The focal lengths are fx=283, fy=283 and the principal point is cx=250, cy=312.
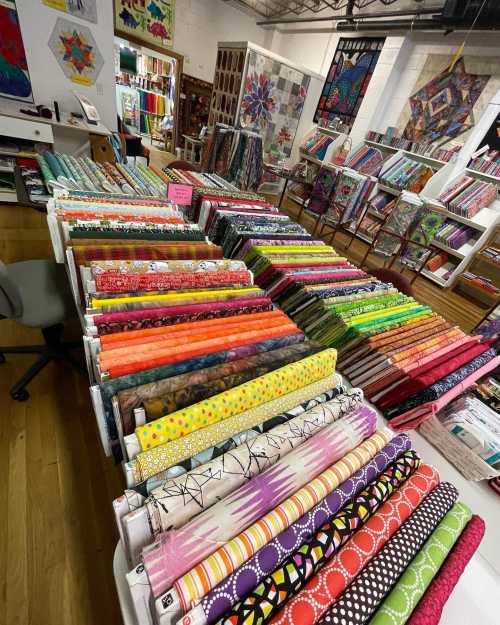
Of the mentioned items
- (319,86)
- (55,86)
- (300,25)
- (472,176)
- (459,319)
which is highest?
(300,25)

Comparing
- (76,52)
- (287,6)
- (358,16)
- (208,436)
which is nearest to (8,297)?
(208,436)

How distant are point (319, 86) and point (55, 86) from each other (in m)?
5.15

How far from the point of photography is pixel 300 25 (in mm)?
7207

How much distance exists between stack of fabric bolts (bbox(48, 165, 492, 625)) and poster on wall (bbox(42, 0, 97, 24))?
4.06 meters

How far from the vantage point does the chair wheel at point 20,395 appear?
1854 millimetres

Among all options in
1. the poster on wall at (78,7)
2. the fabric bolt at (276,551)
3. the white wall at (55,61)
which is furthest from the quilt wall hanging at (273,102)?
the fabric bolt at (276,551)

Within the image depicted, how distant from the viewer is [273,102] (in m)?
5.64

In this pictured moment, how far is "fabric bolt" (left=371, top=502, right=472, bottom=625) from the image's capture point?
0.60 meters

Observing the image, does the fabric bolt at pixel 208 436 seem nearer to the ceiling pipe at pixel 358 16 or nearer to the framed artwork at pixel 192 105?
the ceiling pipe at pixel 358 16

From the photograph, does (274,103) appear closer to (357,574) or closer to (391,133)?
(391,133)

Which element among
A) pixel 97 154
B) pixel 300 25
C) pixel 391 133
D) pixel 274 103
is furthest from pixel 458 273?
pixel 300 25

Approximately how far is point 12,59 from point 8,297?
4221 mm

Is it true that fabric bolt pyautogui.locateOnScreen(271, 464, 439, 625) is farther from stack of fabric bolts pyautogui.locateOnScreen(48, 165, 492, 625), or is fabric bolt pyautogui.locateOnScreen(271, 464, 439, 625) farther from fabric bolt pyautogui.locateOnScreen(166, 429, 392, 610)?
fabric bolt pyautogui.locateOnScreen(166, 429, 392, 610)

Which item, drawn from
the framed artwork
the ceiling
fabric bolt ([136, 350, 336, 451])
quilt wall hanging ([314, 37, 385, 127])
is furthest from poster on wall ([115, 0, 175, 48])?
fabric bolt ([136, 350, 336, 451])
